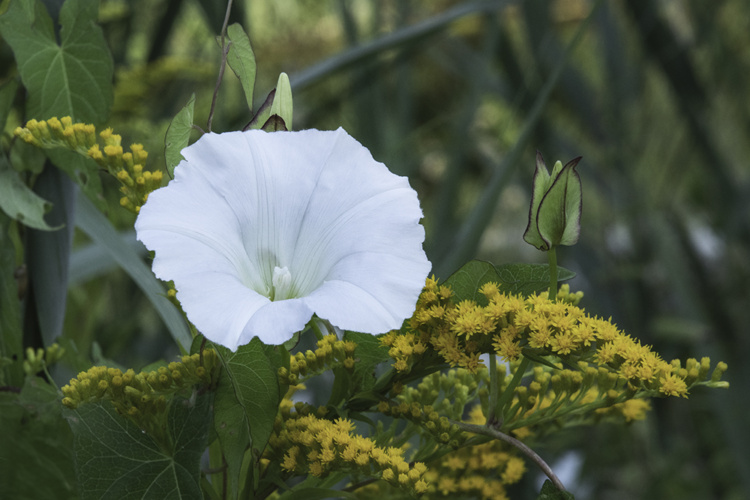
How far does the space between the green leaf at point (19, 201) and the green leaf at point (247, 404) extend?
12cm

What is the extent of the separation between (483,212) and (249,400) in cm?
23

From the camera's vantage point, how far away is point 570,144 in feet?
2.85

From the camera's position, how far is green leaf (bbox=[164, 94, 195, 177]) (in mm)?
252

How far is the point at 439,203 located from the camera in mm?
626

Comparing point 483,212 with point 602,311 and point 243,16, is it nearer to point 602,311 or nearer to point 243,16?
point 243,16

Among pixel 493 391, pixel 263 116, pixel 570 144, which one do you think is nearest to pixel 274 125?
pixel 263 116

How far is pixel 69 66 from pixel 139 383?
0.16 meters

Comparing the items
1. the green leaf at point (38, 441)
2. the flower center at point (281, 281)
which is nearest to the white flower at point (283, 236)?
the flower center at point (281, 281)

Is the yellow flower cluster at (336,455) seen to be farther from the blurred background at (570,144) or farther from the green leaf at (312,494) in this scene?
the blurred background at (570,144)

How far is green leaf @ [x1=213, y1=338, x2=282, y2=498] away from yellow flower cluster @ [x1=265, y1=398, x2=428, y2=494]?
1 centimetres

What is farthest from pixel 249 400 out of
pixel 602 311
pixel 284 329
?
pixel 602 311

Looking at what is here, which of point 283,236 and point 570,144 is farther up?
point 570,144

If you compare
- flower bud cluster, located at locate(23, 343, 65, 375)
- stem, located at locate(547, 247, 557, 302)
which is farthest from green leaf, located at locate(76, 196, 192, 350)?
stem, located at locate(547, 247, 557, 302)

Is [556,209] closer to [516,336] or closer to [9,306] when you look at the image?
[516,336]
